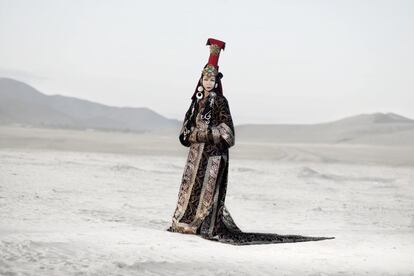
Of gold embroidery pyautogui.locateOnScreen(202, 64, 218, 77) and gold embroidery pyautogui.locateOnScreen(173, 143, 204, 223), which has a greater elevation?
gold embroidery pyautogui.locateOnScreen(202, 64, 218, 77)

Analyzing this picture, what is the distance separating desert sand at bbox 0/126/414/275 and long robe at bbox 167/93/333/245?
265 mm

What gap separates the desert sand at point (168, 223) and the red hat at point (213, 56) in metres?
1.91

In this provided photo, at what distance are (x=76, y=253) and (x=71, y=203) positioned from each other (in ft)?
14.7

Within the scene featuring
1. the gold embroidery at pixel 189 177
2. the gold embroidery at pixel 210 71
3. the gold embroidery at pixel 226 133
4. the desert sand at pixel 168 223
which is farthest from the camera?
the gold embroidery at pixel 189 177

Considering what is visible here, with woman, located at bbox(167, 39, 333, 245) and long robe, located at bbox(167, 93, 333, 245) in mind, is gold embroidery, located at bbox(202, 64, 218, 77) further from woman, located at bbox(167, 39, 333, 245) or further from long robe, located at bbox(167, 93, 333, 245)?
long robe, located at bbox(167, 93, 333, 245)

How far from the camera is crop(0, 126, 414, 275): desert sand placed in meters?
6.10

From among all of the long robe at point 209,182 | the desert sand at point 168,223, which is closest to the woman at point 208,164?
the long robe at point 209,182

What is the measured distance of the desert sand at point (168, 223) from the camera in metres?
6.10

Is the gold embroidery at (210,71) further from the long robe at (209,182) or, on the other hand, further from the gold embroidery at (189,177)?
the gold embroidery at (189,177)

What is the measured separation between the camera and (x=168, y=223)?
30.0ft

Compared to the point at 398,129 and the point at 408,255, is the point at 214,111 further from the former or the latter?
the point at 398,129

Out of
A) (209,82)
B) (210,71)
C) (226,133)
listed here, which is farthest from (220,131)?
(210,71)

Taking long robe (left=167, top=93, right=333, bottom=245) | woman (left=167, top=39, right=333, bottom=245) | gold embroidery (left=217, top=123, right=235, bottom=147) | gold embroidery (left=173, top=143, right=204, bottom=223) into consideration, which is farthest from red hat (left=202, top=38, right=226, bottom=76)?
gold embroidery (left=173, top=143, right=204, bottom=223)

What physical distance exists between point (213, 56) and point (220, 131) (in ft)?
2.90
